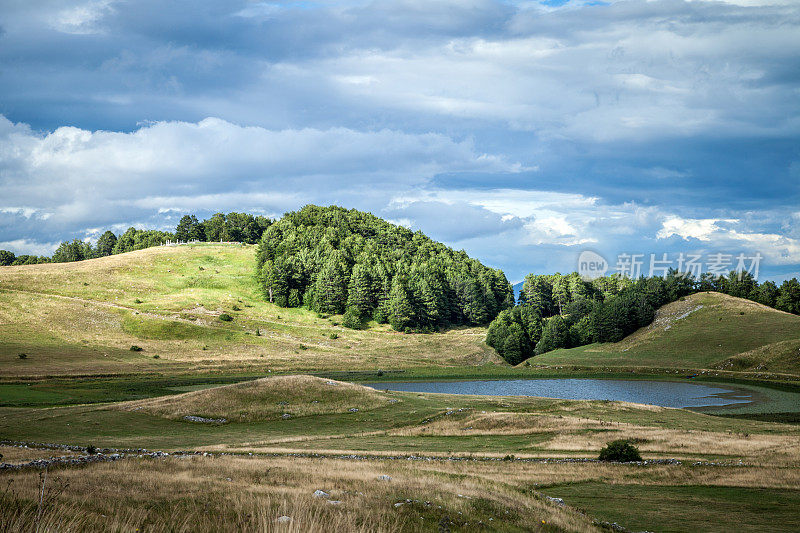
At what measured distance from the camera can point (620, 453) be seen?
120ft

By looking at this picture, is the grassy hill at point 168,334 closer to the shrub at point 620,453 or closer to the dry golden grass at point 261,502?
the dry golden grass at point 261,502

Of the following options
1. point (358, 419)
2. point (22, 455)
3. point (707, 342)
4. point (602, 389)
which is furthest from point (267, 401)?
point (707, 342)

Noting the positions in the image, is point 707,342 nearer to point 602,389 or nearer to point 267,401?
point 602,389

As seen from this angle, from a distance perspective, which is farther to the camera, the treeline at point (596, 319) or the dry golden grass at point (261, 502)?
the treeline at point (596, 319)

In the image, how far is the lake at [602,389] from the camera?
89750mm

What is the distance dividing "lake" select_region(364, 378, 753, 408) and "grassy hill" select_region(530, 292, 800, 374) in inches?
851

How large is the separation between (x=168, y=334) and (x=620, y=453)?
434 ft

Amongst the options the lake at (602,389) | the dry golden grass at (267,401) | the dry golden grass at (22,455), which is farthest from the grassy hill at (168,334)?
the dry golden grass at (22,455)

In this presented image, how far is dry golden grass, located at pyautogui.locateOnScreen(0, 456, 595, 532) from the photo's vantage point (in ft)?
35.5

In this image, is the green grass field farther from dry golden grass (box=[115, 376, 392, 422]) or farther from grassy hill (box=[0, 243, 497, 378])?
grassy hill (box=[0, 243, 497, 378])

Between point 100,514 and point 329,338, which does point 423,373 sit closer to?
point 329,338

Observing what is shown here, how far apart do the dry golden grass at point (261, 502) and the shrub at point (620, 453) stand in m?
15.5

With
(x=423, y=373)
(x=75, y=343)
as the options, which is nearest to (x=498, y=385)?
(x=423, y=373)

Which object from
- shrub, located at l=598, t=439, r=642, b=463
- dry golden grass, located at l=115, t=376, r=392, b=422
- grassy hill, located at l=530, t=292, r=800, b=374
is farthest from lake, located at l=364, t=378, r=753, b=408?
shrub, located at l=598, t=439, r=642, b=463
